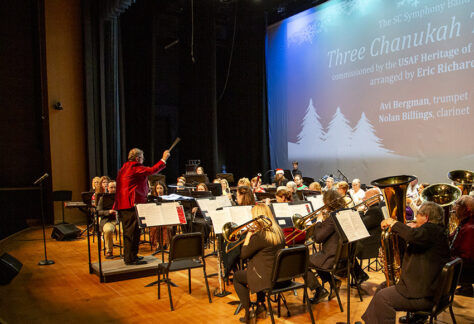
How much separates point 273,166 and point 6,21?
926cm

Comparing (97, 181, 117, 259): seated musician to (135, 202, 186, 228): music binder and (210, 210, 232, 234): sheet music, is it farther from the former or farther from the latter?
(210, 210, 232, 234): sheet music

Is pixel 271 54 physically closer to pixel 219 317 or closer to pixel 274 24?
pixel 274 24

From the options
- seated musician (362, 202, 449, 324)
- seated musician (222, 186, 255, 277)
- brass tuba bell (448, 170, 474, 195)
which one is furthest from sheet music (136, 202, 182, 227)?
brass tuba bell (448, 170, 474, 195)

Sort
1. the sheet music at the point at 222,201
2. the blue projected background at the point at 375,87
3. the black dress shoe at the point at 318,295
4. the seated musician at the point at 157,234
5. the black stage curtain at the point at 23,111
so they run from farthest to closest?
the black stage curtain at the point at 23,111 → the blue projected background at the point at 375,87 → the seated musician at the point at 157,234 → the sheet music at the point at 222,201 → the black dress shoe at the point at 318,295

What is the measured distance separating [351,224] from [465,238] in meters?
1.42

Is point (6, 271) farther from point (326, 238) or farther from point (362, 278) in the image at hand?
point (362, 278)

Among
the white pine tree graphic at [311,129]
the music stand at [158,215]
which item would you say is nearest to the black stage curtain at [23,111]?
the music stand at [158,215]

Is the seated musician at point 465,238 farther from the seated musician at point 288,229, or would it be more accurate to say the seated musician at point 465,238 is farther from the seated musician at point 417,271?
the seated musician at point 288,229

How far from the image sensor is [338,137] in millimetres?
12328

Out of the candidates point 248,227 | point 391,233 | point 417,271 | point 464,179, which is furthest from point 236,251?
point 464,179

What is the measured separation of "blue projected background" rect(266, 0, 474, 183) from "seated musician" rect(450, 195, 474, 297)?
17.8ft

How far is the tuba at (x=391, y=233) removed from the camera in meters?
3.64

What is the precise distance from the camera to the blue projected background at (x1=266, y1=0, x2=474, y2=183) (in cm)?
952

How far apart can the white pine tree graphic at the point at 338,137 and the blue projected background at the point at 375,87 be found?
0.10 feet
